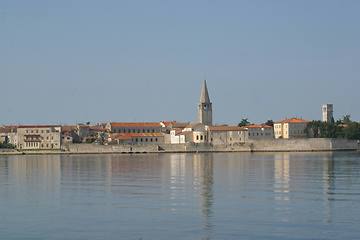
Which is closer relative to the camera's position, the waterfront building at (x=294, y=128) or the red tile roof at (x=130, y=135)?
the red tile roof at (x=130, y=135)

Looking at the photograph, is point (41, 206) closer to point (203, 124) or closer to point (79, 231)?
point (79, 231)

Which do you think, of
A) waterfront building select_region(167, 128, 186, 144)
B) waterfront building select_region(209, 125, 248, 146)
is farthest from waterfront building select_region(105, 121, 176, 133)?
waterfront building select_region(209, 125, 248, 146)

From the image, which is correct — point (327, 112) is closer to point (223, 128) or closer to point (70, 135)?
point (223, 128)

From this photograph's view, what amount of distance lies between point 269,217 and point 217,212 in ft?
5.82

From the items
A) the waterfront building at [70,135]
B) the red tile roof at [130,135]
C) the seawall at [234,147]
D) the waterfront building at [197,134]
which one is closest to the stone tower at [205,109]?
the waterfront building at [197,134]

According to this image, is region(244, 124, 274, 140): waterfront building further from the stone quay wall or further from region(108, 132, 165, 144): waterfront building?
region(108, 132, 165, 144): waterfront building

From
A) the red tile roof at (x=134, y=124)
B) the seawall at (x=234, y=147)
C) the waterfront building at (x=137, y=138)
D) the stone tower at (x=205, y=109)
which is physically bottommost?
the seawall at (x=234, y=147)

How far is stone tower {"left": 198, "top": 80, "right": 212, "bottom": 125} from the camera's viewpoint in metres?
117

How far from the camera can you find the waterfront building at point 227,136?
108 meters

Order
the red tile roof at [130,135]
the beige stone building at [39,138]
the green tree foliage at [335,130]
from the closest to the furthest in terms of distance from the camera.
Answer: the green tree foliage at [335,130] < the beige stone building at [39,138] < the red tile roof at [130,135]

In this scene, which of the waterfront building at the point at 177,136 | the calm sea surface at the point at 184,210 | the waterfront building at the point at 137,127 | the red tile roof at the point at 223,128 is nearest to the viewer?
the calm sea surface at the point at 184,210

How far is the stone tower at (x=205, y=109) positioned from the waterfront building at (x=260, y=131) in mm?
6698

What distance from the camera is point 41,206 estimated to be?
22.4m

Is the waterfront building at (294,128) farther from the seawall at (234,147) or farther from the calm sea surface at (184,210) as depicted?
A: the calm sea surface at (184,210)
